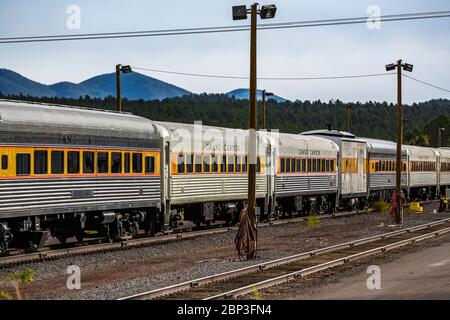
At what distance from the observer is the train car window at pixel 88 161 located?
73.0ft

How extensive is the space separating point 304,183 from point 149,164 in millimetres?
13976

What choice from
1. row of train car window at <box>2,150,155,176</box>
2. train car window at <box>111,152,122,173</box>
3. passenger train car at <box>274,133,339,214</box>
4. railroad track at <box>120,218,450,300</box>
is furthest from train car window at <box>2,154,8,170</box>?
passenger train car at <box>274,133,339,214</box>

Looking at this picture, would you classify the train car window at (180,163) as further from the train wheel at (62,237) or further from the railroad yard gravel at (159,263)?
the train wheel at (62,237)

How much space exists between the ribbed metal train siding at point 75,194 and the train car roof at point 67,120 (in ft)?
4.54

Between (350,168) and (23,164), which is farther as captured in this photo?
(350,168)

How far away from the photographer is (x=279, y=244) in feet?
84.1

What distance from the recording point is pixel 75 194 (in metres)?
21.9

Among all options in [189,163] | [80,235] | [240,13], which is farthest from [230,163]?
[240,13]

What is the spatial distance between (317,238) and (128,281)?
39.6 feet

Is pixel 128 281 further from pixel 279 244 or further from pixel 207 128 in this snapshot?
pixel 207 128

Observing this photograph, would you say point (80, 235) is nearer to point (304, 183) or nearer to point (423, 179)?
point (304, 183)

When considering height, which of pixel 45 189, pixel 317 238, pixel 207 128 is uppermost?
pixel 207 128
